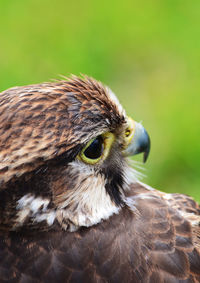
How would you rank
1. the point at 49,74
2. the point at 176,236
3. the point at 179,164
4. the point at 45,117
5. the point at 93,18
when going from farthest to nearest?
the point at 93,18, the point at 49,74, the point at 179,164, the point at 176,236, the point at 45,117

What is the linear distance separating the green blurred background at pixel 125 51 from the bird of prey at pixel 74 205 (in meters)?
2.78

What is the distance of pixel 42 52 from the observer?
6758mm

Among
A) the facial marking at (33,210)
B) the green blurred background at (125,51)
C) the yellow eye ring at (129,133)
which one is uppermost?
the green blurred background at (125,51)

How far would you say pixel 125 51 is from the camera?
6.83 m

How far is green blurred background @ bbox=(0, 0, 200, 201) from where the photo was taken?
245 inches

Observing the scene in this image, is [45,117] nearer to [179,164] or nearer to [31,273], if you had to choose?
[31,273]

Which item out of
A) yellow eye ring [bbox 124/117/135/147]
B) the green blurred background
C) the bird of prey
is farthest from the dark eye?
the green blurred background

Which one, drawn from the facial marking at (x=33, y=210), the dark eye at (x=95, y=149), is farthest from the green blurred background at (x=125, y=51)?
the facial marking at (x=33, y=210)

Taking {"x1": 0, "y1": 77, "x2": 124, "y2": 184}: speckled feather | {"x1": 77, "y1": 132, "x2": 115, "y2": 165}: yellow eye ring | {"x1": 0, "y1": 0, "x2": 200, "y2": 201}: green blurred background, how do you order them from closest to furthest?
{"x1": 0, "y1": 77, "x2": 124, "y2": 184}: speckled feather
{"x1": 77, "y1": 132, "x2": 115, "y2": 165}: yellow eye ring
{"x1": 0, "y1": 0, "x2": 200, "y2": 201}: green blurred background

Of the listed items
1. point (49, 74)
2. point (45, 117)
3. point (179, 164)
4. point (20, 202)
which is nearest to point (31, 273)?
point (20, 202)

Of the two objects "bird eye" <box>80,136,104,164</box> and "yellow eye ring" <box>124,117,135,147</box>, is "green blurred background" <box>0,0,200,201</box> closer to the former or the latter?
"yellow eye ring" <box>124,117,135,147</box>

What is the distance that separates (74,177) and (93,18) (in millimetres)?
4433

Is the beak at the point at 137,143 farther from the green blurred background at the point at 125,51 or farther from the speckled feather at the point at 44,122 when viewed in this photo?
the green blurred background at the point at 125,51

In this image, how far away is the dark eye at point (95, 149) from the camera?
9.81 ft
